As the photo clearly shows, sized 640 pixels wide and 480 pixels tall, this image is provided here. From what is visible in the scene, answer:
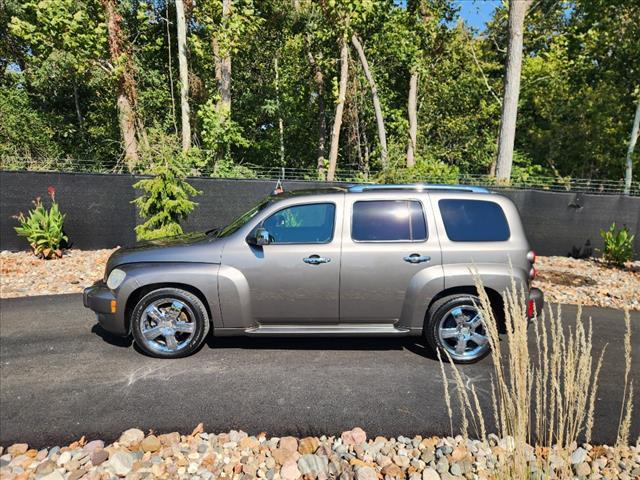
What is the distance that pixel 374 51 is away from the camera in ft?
61.9

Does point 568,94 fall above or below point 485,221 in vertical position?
above

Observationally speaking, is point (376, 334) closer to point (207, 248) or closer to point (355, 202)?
point (355, 202)

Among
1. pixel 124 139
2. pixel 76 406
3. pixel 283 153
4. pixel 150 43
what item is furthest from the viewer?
pixel 283 153

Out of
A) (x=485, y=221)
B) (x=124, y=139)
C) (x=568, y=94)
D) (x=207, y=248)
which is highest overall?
(x=568, y=94)

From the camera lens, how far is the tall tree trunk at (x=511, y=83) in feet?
37.4

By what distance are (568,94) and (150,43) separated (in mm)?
21251

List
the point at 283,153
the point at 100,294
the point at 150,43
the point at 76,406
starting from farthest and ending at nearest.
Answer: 1. the point at 283,153
2. the point at 150,43
3. the point at 100,294
4. the point at 76,406

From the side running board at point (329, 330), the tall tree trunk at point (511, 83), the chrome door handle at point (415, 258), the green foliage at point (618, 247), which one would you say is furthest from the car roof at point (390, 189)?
the tall tree trunk at point (511, 83)

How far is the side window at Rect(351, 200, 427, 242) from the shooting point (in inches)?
167

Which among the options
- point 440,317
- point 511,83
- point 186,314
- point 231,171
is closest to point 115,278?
point 186,314

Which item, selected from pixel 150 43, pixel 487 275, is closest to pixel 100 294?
pixel 487 275

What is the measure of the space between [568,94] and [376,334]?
23.4 metres

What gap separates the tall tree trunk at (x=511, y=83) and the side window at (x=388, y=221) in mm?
9057

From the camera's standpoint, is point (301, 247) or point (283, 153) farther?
point (283, 153)
